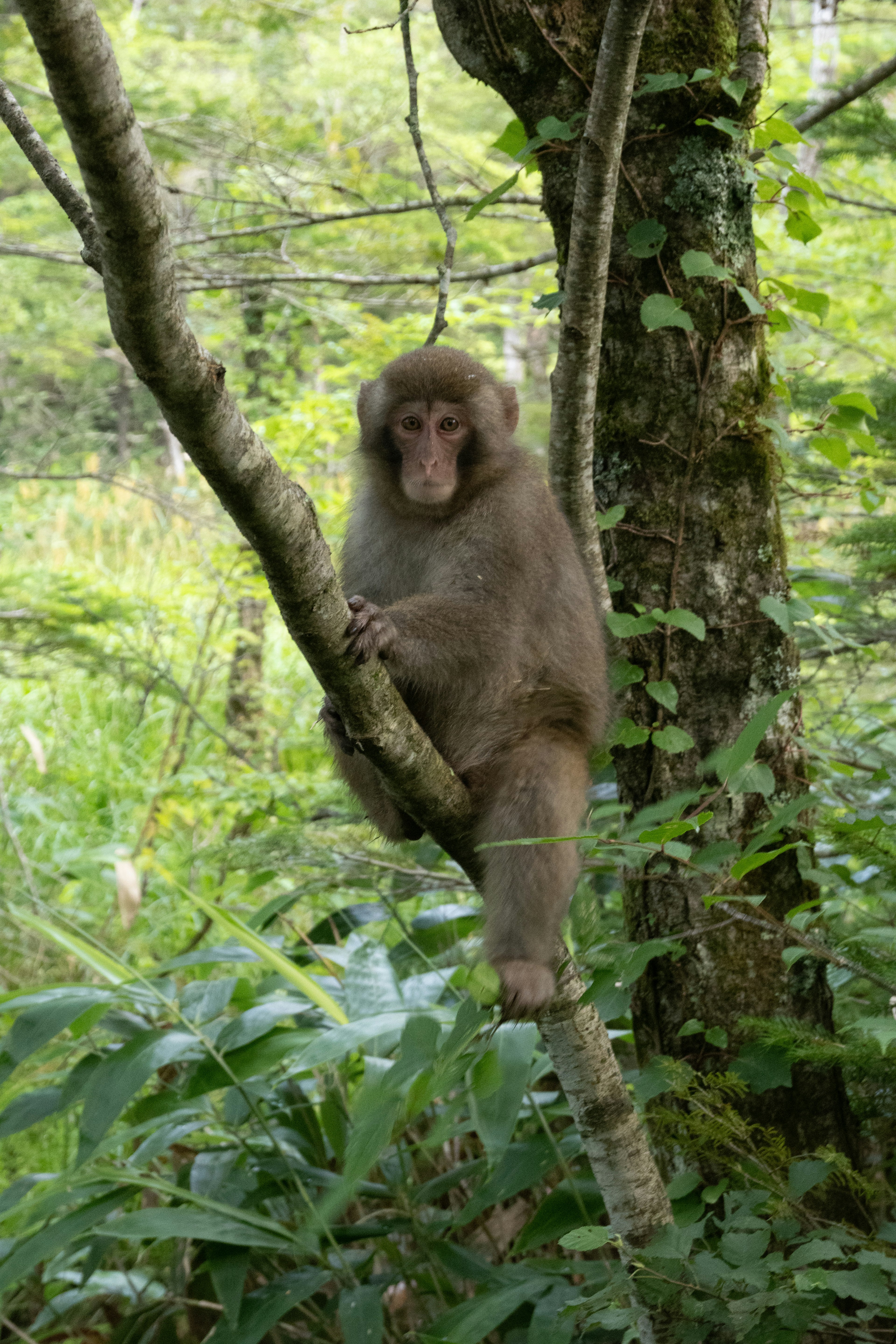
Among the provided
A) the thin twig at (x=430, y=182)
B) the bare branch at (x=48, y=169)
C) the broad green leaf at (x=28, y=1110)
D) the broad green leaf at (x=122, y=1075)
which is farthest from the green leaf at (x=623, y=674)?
the broad green leaf at (x=28, y=1110)

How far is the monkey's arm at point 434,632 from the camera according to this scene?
7.61 ft

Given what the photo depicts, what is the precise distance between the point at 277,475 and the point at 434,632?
39.3 inches

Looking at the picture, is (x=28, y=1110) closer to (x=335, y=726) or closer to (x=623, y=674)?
(x=335, y=726)

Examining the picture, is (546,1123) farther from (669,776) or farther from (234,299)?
(234,299)

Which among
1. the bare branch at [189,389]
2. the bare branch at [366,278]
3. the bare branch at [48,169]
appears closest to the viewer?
the bare branch at [189,389]

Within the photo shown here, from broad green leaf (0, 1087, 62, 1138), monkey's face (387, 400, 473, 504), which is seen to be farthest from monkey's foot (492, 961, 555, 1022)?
broad green leaf (0, 1087, 62, 1138)

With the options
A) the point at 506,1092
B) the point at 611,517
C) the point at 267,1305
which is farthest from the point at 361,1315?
the point at 611,517

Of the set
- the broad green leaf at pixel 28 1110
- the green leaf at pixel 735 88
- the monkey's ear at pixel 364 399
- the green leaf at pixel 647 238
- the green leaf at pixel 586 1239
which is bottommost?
the broad green leaf at pixel 28 1110

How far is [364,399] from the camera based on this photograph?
317 cm

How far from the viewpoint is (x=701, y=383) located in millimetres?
2844

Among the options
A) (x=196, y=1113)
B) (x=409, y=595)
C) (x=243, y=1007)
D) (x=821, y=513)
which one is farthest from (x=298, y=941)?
(x=821, y=513)

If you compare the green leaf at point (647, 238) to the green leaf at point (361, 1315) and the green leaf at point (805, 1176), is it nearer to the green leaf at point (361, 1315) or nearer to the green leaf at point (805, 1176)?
the green leaf at point (805, 1176)

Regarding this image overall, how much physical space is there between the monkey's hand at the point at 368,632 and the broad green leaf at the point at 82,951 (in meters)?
1.55

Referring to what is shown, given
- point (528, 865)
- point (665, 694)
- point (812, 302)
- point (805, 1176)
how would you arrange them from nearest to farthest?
1. point (805, 1176)
2. point (528, 865)
3. point (665, 694)
4. point (812, 302)
